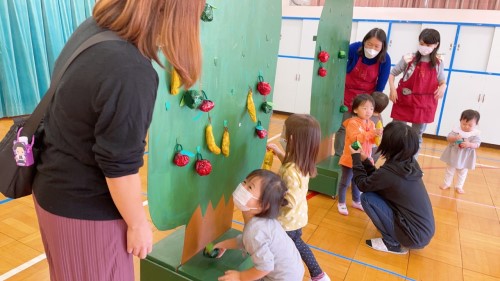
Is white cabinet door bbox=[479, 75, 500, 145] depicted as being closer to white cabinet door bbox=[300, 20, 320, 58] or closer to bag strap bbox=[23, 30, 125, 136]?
white cabinet door bbox=[300, 20, 320, 58]

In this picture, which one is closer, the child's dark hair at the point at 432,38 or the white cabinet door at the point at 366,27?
the child's dark hair at the point at 432,38

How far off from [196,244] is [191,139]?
1.72 feet

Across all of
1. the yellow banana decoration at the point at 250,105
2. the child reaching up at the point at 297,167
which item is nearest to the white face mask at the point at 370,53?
the child reaching up at the point at 297,167

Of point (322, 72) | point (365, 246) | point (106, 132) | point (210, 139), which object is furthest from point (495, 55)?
point (106, 132)

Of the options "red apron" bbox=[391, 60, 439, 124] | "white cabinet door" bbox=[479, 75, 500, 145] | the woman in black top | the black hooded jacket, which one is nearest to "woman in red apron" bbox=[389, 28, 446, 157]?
"red apron" bbox=[391, 60, 439, 124]

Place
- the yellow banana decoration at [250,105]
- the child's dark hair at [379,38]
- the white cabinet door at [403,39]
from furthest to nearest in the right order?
the white cabinet door at [403,39]
the child's dark hair at [379,38]
the yellow banana decoration at [250,105]

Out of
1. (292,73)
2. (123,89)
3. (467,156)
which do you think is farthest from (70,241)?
(292,73)

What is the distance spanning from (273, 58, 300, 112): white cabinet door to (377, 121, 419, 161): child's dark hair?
415 cm

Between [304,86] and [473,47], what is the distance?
249 centimetres

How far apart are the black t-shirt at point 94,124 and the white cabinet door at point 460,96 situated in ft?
18.2

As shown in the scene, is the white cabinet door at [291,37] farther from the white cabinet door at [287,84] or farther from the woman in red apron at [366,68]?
the woman in red apron at [366,68]

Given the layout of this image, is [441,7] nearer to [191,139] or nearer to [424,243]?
[424,243]

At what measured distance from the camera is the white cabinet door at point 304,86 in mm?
6207

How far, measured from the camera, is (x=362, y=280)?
1.99 meters
